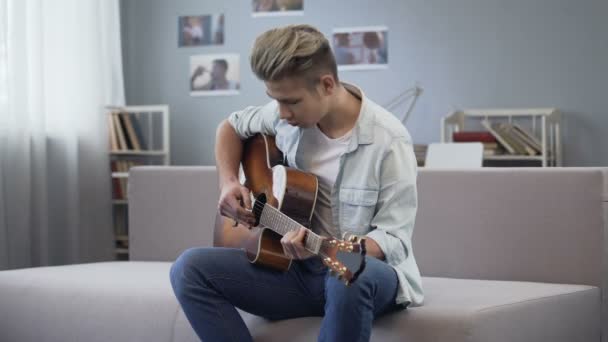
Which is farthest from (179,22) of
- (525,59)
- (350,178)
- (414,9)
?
(350,178)

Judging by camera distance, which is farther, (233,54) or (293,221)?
(233,54)

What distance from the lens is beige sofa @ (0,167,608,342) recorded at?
222 centimetres

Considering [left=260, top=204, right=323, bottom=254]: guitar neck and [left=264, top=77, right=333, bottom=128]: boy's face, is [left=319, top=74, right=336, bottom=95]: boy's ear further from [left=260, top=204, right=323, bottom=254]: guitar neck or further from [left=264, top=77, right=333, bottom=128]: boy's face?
[left=260, top=204, right=323, bottom=254]: guitar neck

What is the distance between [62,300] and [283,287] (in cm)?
84

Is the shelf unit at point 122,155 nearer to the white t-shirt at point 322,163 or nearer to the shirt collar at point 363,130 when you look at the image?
the white t-shirt at point 322,163

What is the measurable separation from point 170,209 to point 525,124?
296cm

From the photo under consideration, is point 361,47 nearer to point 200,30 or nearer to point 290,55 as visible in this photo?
point 200,30

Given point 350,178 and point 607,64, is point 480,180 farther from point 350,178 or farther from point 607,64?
point 607,64

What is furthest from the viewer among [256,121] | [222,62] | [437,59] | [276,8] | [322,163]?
[222,62]

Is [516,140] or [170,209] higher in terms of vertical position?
[516,140]

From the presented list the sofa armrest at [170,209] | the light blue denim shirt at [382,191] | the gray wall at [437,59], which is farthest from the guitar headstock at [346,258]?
the gray wall at [437,59]

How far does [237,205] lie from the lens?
1959mm

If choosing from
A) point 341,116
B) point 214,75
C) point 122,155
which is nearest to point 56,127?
point 122,155

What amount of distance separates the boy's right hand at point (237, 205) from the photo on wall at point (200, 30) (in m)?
3.94
